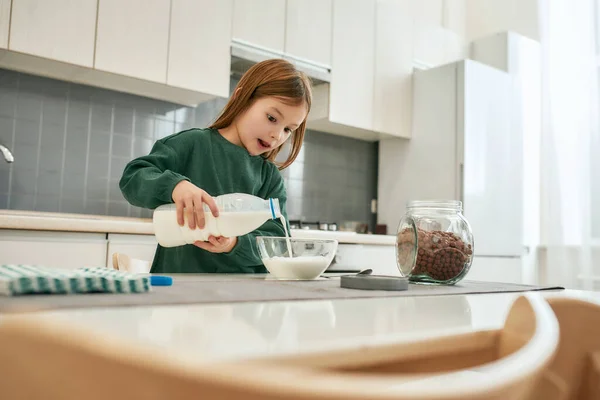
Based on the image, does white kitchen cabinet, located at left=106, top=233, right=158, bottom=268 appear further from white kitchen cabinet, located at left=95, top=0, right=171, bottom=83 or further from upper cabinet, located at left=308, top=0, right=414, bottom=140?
upper cabinet, located at left=308, top=0, right=414, bottom=140

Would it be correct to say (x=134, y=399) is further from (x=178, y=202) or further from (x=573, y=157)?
(x=573, y=157)

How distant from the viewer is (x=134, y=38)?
2426mm

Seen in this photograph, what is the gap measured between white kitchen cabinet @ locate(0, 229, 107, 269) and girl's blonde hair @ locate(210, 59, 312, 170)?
0.75m

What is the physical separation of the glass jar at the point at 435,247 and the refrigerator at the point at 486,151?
222 cm

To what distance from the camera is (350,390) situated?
0.58 ft

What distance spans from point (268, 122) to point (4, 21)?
1.26 m

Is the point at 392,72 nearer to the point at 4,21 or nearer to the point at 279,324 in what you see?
the point at 4,21

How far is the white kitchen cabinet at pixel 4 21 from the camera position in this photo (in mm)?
2096

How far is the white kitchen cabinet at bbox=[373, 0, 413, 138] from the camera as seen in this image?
3449 mm

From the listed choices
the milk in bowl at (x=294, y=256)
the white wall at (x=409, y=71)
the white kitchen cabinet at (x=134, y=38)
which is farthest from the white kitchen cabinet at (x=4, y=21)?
the white wall at (x=409, y=71)

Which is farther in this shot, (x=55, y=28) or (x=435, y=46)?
(x=435, y=46)

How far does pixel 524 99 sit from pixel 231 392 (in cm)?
387

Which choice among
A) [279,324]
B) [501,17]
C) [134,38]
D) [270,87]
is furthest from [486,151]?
[279,324]

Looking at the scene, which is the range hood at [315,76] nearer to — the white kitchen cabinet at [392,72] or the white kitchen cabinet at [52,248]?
the white kitchen cabinet at [392,72]
